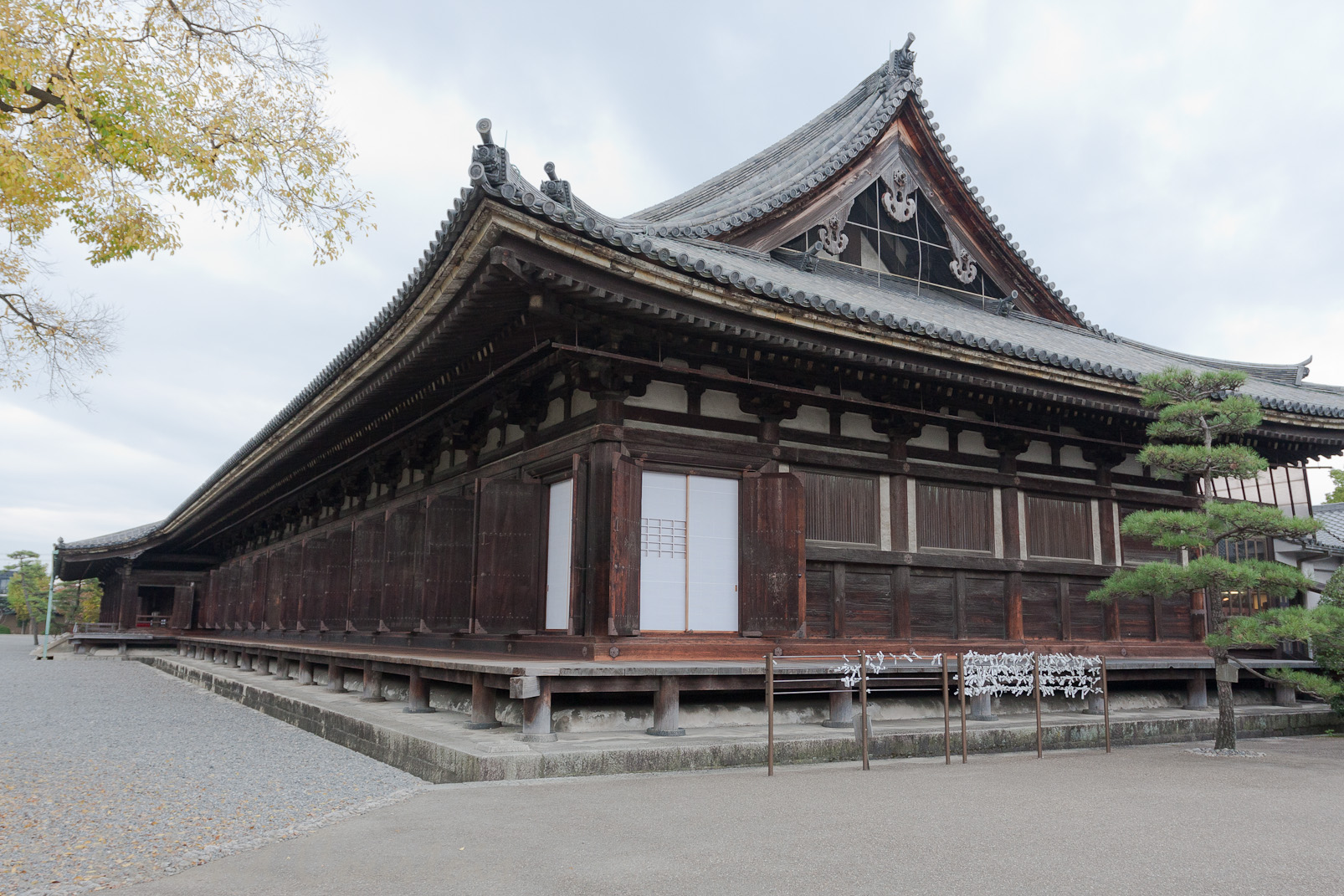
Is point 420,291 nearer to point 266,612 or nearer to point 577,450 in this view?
point 577,450

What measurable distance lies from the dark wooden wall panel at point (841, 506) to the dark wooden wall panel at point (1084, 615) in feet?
11.8

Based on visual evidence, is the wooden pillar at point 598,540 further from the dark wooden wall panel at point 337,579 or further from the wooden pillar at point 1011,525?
the dark wooden wall panel at point 337,579

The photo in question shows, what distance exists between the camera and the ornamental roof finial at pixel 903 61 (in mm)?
14453

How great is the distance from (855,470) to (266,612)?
17.3 m

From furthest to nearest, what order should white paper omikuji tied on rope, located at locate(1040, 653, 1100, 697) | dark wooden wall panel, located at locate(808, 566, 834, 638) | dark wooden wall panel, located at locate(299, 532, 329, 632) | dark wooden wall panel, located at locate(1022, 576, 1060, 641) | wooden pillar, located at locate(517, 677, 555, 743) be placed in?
dark wooden wall panel, located at locate(299, 532, 329, 632) < dark wooden wall panel, located at locate(1022, 576, 1060, 641) < dark wooden wall panel, located at locate(808, 566, 834, 638) < white paper omikuji tied on rope, located at locate(1040, 653, 1100, 697) < wooden pillar, located at locate(517, 677, 555, 743)

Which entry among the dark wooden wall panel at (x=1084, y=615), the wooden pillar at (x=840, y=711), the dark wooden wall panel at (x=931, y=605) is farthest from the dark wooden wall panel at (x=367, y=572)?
the dark wooden wall panel at (x=1084, y=615)

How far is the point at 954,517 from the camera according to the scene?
1179 centimetres

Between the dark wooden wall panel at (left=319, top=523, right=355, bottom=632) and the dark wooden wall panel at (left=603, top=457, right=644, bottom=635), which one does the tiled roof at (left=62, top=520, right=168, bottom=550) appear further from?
the dark wooden wall panel at (left=603, top=457, right=644, bottom=635)

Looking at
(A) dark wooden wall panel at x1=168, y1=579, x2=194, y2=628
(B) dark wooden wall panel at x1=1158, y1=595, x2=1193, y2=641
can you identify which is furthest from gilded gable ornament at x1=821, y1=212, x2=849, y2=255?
(A) dark wooden wall panel at x1=168, y1=579, x2=194, y2=628

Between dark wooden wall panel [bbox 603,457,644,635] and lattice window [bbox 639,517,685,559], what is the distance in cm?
29

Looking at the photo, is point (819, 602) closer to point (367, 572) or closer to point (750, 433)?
point (750, 433)

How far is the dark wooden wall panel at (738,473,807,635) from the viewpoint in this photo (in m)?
9.86

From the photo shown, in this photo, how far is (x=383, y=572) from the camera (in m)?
14.8

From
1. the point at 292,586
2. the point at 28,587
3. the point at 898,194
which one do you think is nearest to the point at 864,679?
the point at 898,194
